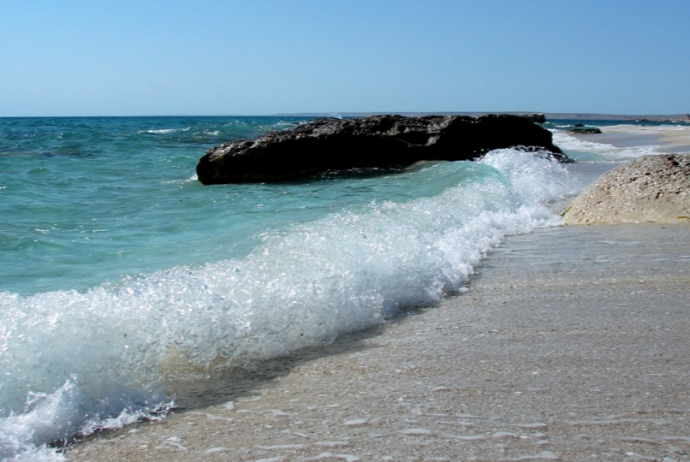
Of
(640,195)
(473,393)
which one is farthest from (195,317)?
(640,195)

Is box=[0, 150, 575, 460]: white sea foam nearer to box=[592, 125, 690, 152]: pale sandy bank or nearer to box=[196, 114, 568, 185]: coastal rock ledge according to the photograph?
box=[196, 114, 568, 185]: coastal rock ledge

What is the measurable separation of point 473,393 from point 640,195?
4788mm

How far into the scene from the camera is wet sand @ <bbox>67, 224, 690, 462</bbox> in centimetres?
191

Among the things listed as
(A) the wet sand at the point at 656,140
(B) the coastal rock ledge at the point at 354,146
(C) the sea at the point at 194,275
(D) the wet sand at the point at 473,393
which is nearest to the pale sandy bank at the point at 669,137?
(A) the wet sand at the point at 656,140

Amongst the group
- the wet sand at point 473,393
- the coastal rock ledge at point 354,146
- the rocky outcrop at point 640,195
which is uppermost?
the coastal rock ledge at point 354,146

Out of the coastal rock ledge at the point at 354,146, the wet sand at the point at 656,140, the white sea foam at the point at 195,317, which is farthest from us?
the wet sand at the point at 656,140

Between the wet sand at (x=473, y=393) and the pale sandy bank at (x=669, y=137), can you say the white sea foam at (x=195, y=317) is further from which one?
→ the pale sandy bank at (x=669, y=137)

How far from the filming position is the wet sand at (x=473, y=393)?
1.91 m

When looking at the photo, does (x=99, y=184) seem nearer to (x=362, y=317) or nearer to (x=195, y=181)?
(x=195, y=181)

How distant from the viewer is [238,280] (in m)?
3.24

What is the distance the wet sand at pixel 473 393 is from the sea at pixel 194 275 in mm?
178

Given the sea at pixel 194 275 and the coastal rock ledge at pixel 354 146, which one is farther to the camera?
the coastal rock ledge at pixel 354 146

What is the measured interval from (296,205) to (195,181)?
3.39 m

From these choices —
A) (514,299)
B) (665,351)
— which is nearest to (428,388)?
(665,351)
